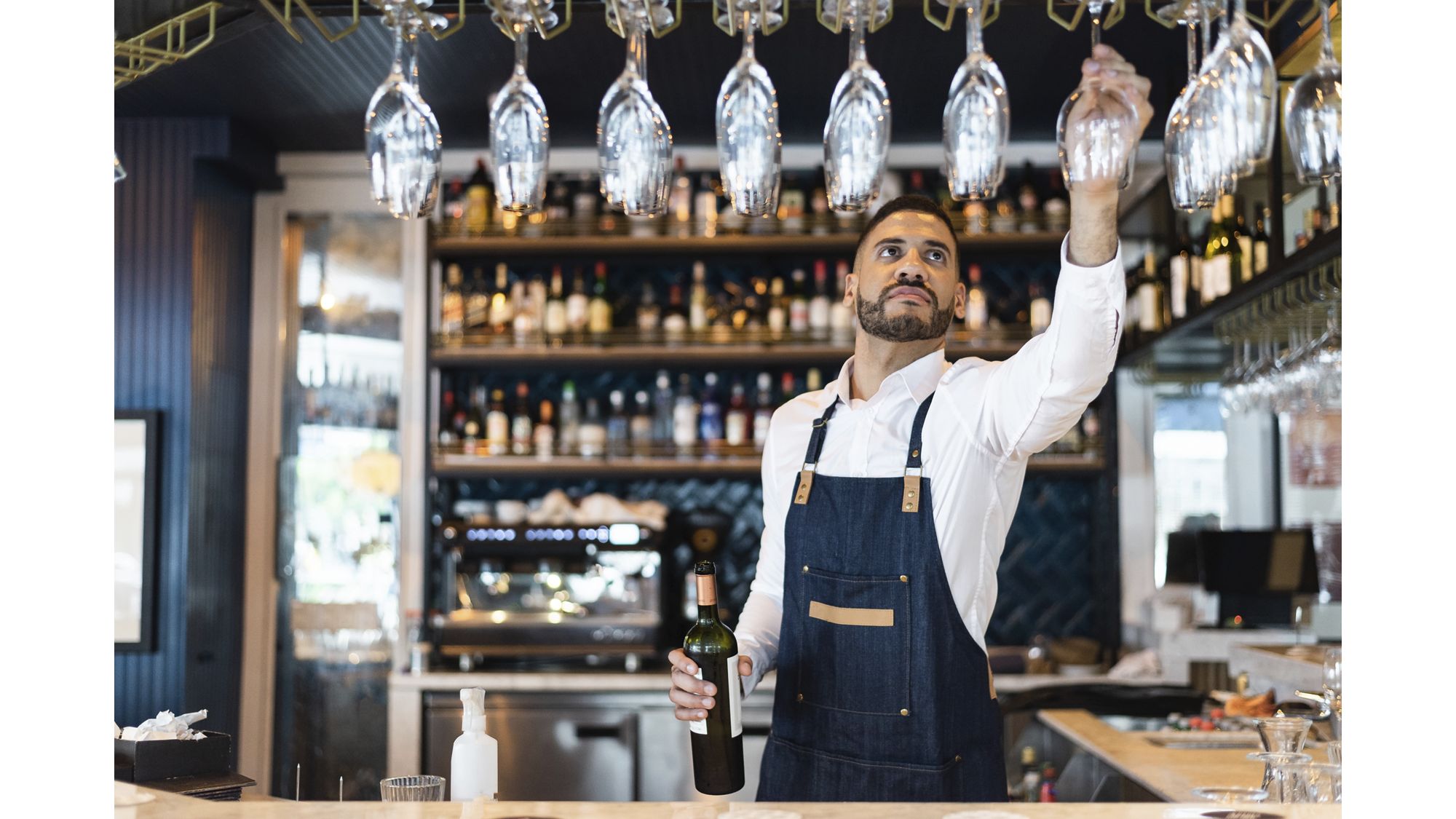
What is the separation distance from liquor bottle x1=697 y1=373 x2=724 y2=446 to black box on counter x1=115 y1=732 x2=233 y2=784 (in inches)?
124

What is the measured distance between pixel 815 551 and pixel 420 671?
2.74 m

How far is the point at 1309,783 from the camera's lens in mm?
1538

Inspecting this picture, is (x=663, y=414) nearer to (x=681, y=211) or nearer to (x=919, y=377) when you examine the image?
(x=681, y=211)

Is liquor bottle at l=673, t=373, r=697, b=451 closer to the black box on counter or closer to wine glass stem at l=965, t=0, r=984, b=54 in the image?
the black box on counter

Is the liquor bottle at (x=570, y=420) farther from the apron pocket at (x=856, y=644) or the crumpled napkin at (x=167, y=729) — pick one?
the crumpled napkin at (x=167, y=729)

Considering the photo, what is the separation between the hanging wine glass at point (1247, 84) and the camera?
4.50ft

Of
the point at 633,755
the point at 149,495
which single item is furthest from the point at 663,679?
the point at 149,495

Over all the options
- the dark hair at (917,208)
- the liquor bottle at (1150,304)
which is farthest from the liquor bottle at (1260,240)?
the dark hair at (917,208)

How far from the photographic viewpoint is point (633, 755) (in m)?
4.36

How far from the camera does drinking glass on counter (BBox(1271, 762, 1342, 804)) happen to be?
1535 mm

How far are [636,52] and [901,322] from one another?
0.79 m

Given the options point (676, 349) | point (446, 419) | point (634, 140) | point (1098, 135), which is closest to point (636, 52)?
point (634, 140)

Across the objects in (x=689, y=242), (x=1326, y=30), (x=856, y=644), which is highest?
(x=689, y=242)

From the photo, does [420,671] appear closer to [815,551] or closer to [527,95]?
[815,551]
